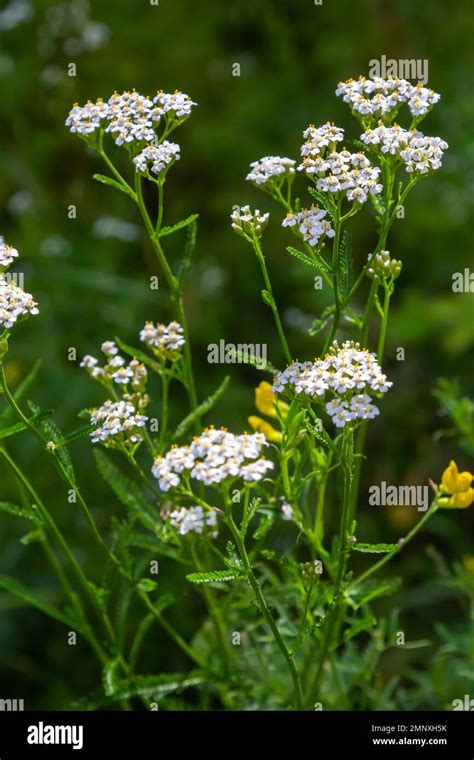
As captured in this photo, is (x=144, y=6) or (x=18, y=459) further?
(x=144, y=6)

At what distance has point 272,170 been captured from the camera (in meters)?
1.82

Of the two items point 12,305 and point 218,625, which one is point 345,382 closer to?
point 12,305

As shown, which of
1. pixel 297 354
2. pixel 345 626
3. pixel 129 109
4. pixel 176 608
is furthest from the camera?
pixel 297 354

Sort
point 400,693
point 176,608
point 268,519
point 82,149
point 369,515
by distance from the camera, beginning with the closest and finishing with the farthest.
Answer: point 268,519
point 400,693
point 176,608
point 369,515
point 82,149

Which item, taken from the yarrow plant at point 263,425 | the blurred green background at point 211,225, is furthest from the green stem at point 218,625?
the blurred green background at point 211,225

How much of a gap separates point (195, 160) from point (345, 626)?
2.80 meters

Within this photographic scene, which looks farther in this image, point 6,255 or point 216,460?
point 6,255

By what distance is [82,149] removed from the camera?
185 inches

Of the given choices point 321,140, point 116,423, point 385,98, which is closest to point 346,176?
point 321,140

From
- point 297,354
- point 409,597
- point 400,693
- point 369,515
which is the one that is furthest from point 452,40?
point 400,693

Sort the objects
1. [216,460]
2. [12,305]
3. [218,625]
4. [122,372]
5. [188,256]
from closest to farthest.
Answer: [216,460], [12,305], [122,372], [188,256], [218,625]

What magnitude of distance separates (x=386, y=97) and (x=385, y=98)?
0.08 ft

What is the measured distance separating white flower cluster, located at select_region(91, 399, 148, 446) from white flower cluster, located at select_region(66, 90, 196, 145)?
47cm
